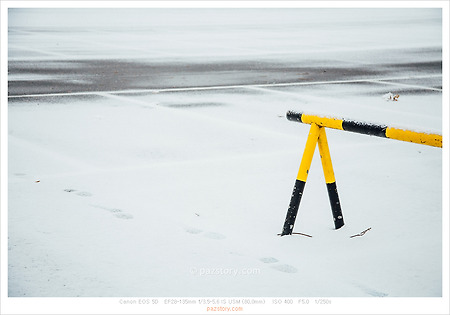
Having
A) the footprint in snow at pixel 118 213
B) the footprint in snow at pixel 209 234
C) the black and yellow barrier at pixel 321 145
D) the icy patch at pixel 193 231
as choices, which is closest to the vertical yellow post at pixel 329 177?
the black and yellow barrier at pixel 321 145

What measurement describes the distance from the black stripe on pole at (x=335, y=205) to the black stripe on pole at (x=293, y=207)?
0.87 ft

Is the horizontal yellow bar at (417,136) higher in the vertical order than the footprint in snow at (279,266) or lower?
higher

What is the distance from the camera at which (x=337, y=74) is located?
12.6 meters

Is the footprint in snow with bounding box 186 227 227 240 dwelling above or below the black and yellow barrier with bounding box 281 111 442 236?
below

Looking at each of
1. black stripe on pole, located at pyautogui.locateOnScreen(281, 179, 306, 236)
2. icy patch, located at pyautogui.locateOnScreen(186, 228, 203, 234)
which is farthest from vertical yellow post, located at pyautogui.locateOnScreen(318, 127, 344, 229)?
icy patch, located at pyautogui.locateOnScreen(186, 228, 203, 234)

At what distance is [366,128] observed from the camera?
399cm

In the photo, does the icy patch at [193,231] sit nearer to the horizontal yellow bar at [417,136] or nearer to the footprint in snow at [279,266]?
the footprint in snow at [279,266]

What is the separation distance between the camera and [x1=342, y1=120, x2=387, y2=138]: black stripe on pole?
3.88 meters

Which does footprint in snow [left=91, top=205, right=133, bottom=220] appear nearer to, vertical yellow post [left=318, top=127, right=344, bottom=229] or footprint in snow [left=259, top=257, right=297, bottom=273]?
footprint in snow [left=259, top=257, right=297, bottom=273]

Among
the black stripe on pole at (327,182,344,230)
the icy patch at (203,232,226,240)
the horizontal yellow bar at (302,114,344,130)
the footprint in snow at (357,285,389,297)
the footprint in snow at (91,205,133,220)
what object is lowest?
the footprint in snow at (357,285,389,297)

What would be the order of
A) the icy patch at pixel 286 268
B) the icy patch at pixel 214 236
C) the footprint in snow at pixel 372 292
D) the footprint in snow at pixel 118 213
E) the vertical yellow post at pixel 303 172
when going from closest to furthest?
the footprint in snow at pixel 372 292 < the icy patch at pixel 286 268 < the vertical yellow post at pixel 303 172 < the icy patch at pixel 214 236 < the footprint in snow at pixel 118 213

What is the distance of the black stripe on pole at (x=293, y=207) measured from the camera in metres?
4.47

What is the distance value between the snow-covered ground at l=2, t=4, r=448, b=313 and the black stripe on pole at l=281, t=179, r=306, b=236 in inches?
3.4

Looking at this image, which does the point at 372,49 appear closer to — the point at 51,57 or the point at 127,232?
the point at 51,57
